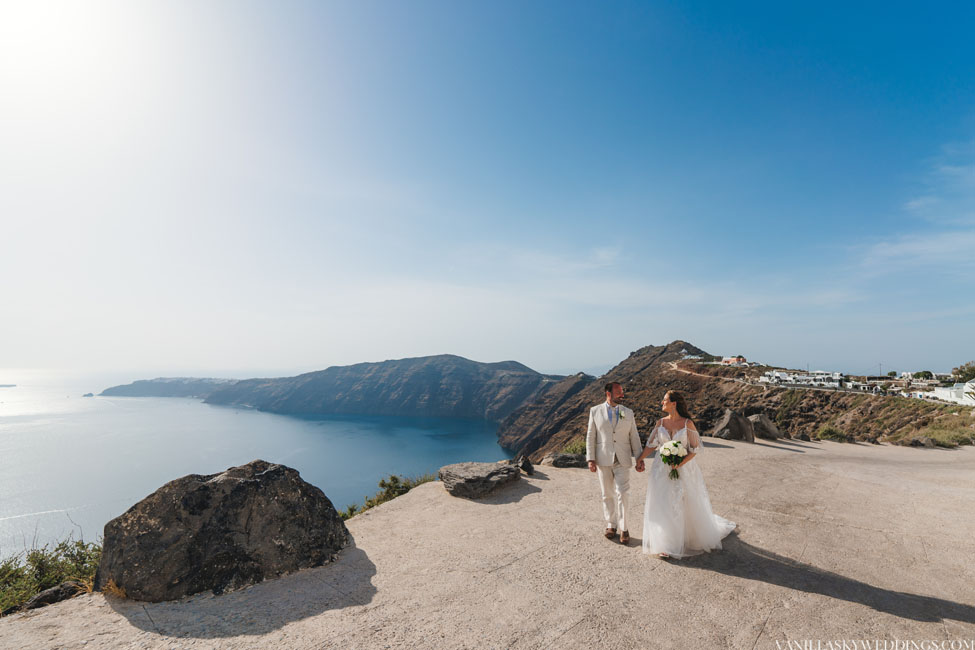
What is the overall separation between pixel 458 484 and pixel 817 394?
48.2 m

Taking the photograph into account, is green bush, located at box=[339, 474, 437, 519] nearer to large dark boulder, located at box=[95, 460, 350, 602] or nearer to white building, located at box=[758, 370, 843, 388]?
large dark boulder, located at box=[95, 460, 350, 602]

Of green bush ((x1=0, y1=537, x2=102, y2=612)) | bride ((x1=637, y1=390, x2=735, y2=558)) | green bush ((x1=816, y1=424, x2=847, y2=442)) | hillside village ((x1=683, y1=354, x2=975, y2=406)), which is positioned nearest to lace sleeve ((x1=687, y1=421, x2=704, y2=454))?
bride ((x1=637, y1=390, x2=735, y2=558))

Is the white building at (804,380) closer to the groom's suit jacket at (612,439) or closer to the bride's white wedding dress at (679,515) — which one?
the bride's white wedding dress at (679,515)

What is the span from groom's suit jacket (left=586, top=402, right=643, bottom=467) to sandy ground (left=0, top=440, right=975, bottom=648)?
1.27 m

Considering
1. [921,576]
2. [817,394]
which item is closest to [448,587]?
[921,576]

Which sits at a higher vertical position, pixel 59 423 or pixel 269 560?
pixel 269 560

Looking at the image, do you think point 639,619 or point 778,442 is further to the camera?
point 778,442

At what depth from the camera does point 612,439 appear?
6199 mm

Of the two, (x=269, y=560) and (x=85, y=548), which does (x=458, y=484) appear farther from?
(x=85, y=548)

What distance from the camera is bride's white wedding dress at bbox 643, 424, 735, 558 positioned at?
546cm

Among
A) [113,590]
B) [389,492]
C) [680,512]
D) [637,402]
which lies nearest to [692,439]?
[680,512]

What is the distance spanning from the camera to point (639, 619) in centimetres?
402

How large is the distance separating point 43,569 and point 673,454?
10631 mm

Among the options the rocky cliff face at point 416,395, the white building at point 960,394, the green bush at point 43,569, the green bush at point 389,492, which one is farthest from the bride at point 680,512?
the rocky cliff face at point 416,395
